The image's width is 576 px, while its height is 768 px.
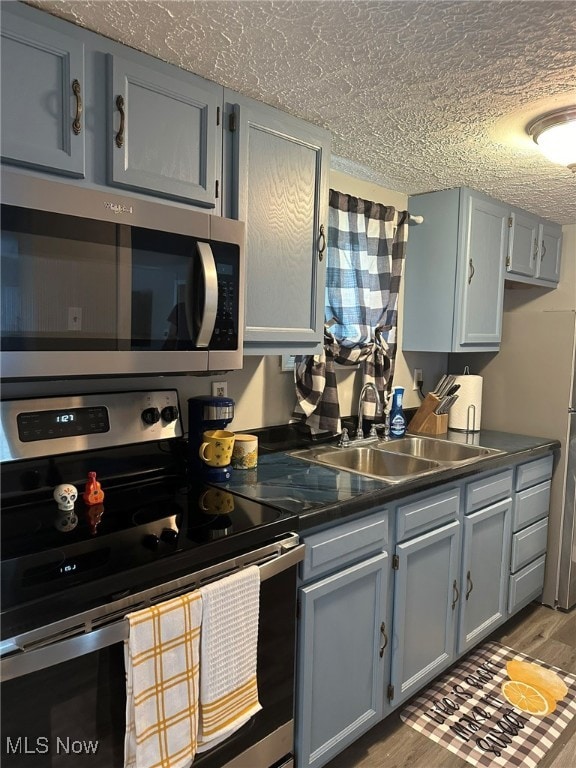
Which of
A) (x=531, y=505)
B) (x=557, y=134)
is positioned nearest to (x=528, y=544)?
(x=531, y=505)

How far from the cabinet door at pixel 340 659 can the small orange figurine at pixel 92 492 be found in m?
0.63

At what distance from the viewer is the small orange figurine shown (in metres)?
1.49

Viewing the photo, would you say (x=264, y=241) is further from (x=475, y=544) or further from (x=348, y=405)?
(x=475, y=544)

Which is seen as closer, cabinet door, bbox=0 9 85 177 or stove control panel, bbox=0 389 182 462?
cabinet door, bbox=0 9 85 177

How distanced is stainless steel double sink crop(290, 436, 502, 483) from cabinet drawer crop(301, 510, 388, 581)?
376 mm

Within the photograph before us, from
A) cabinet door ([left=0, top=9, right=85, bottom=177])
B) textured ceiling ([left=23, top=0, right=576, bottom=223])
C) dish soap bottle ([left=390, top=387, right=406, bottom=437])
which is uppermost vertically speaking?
textured ceiling ([left=23, top=0, right=576, bottom=223])

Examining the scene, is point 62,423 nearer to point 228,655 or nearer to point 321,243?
point 228,655

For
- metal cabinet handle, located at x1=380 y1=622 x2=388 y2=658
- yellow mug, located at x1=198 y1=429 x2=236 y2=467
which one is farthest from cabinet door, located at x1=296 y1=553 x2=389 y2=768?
yellow mug, located at x1=198 y1=429 x2=236 y2=467

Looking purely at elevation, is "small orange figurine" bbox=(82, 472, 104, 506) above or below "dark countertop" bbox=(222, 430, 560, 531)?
above

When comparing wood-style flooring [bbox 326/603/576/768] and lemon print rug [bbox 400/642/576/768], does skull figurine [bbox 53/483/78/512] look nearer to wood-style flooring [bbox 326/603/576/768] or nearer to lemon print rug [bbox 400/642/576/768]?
wood-style flooring [bbox 326/603/576/768]

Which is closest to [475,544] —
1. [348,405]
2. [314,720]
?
[348,405]

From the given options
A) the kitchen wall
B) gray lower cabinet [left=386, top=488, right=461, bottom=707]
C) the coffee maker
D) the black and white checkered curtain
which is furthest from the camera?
the black and white checkered curtain

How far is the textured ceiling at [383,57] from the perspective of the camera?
1.22 meters

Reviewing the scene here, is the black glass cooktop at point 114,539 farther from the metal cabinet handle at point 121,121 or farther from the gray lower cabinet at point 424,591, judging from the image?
the metal cabinet handle at point 121,121
